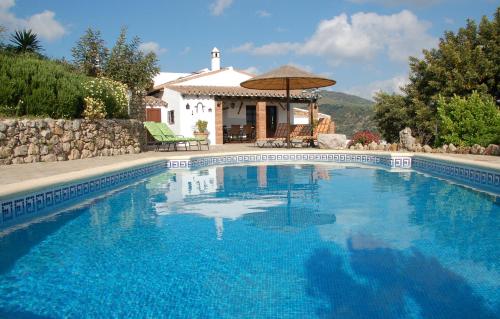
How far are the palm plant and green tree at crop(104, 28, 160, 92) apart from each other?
308cm

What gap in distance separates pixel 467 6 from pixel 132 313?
66.7ft

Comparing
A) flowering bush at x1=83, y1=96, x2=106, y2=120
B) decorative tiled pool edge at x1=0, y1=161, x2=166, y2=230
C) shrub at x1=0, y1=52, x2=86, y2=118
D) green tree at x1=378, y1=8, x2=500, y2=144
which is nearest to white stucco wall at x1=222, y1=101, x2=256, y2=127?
green tree at x1=378, y1=8, x2=500, y2=144

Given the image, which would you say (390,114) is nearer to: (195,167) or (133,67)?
(195,167)

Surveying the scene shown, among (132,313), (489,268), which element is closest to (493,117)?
(489,268)

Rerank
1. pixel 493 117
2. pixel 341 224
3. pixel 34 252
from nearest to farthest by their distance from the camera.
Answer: pixel 34 252 < pixel 341 224 < pixel 493 117

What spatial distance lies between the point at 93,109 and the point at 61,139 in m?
1.40

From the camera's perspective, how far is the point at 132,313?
8.13 ft

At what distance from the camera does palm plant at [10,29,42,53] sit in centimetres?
1514

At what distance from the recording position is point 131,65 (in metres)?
18.1

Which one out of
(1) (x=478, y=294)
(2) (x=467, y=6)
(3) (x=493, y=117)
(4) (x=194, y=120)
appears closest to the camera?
(1) (x=478, y=294)

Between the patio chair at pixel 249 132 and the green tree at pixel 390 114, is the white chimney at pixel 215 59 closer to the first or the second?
the patio chair at pixel 249 132

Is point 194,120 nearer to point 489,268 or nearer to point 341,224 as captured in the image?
point 341,224

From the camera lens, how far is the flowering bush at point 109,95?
11641 mm

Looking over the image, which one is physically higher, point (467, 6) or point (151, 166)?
point (467, 6)
